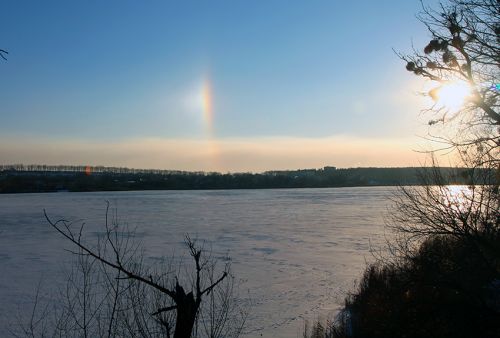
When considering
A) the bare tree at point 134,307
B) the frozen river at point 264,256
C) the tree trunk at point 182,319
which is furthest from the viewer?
the frozen river at point 264,256

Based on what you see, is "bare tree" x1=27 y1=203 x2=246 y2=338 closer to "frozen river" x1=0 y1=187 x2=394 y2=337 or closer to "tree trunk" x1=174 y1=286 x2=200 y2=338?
"frozen river" x1=0 y1=187 x2=394 y2=337

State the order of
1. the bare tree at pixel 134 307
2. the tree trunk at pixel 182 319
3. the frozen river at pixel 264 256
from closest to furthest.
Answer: the tree trunk at pixel 182 319
the bare tree at pixel 134 307
the frozen river at pixel 264 256

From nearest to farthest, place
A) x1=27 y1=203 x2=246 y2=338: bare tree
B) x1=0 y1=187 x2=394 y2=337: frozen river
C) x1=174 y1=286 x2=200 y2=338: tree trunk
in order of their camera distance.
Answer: x1=174 y1=286 x2=200 y2=338: tree trunk < x1=27 y1=203 x2=246 y2=338: bare tree < x1=0 y1=187 x2=394 y2=337: frozen river

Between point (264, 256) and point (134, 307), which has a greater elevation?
point (134, 307)

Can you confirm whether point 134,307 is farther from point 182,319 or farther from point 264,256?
point 264,256

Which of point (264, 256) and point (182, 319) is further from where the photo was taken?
point (264, 256)

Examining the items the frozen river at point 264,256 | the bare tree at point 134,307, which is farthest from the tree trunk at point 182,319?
the frozen river at point 264,256

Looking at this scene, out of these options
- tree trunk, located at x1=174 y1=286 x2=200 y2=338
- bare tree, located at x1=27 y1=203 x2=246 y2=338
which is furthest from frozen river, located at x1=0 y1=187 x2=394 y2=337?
tree trunk, located at x1=174 y1=286 x2=200 y2=338

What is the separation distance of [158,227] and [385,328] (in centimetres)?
1771

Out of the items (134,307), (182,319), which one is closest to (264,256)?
(134,307)

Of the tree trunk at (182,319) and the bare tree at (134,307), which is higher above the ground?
the tree trunk at (182,319)

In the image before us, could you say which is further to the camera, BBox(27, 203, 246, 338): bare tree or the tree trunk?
BBox(27, 203, 246, 338): bare tree

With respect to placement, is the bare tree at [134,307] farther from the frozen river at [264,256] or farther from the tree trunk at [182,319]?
the tree trunk at [182,319]

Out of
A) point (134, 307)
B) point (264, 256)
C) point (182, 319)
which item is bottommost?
point (264, 256)
